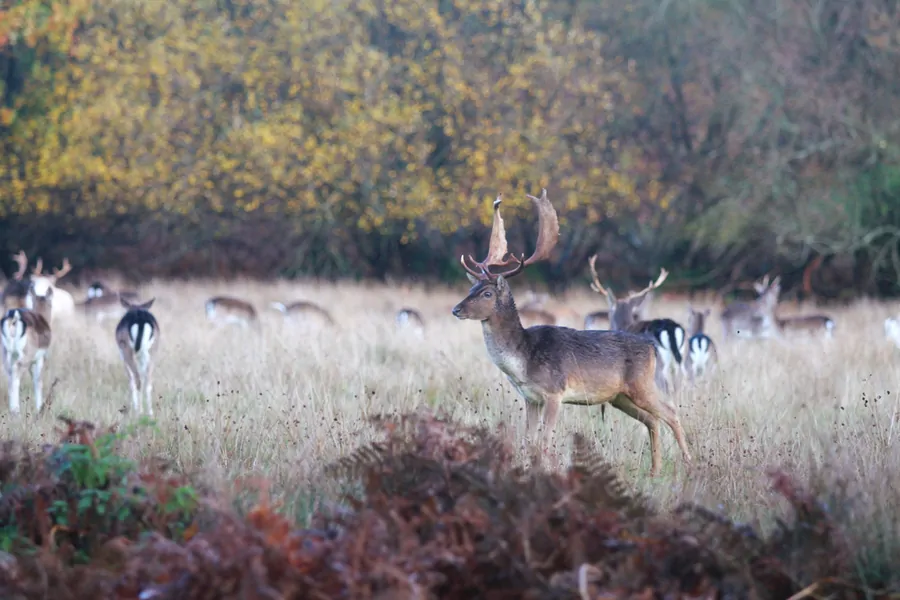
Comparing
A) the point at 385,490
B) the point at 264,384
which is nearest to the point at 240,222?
the point at 264,384

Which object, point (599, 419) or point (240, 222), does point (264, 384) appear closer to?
point (599, 419)

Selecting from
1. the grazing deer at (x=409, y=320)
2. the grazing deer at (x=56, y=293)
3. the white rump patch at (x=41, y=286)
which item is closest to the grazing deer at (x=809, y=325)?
the grazing deer at (x=409, y=320)

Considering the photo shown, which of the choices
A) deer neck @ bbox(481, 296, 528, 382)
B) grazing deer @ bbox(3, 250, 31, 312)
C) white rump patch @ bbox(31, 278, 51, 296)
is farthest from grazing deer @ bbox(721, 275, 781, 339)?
grazing deer @ bbox(3, 250, 31, 312)

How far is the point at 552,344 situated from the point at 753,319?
8.14 m

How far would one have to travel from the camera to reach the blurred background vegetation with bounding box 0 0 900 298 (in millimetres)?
18812

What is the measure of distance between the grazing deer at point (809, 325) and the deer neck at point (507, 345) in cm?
746

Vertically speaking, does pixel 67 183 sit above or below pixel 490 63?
below

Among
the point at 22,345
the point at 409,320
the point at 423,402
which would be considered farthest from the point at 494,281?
the point at 409,320

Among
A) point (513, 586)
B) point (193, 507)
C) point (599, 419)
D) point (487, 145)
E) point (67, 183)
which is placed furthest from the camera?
point (67, 183)

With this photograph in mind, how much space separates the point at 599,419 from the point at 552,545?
13.2ft

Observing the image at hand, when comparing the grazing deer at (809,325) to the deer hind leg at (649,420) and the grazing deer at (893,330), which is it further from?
the deer hind leg at (649,420)

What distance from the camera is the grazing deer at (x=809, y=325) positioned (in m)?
13.7

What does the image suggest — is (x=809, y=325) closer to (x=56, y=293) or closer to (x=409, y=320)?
(x=409, y=320)

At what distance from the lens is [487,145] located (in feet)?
63.4
